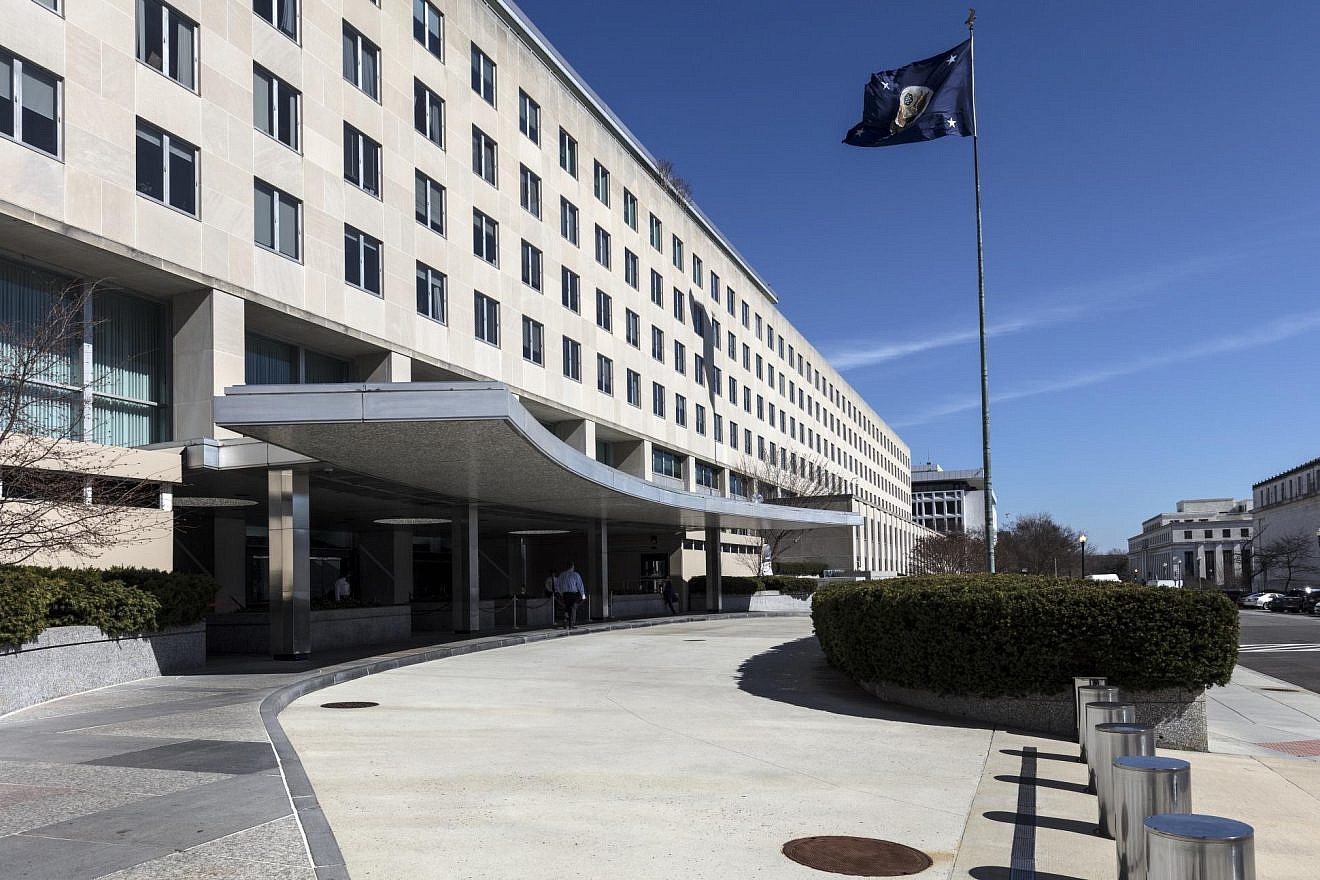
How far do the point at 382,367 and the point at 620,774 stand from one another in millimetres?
21947

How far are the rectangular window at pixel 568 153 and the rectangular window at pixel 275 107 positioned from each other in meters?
16.2

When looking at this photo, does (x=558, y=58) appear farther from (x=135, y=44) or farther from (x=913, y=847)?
(x=913, y=847)

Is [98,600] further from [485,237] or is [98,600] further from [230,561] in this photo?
[485,237]

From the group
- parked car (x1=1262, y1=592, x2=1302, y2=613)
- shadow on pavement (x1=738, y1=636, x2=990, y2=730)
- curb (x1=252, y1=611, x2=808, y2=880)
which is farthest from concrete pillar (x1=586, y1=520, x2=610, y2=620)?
parked car (x1=1262, y1=592, x2=1302, y2=613)

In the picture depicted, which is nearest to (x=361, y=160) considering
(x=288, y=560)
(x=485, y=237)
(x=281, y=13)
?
(x=281, y=13)

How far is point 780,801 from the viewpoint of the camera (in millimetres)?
8125

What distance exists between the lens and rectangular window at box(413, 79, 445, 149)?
3189cm

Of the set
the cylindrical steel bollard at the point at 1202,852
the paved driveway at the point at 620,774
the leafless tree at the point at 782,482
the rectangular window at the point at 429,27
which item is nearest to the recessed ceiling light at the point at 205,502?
the paved driveway at the point at 620,774

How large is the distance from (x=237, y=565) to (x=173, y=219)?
10810 mm

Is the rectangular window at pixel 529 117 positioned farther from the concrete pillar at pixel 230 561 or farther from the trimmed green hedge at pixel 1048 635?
the trimmed green hedge at pixel 1048 635

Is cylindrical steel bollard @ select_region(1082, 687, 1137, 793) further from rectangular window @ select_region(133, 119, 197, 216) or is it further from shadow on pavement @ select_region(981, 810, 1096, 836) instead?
rectangular window @ select_region(133, 119, 197, 216)

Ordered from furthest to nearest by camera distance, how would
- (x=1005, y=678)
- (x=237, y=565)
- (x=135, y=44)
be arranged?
(x=237, y=565)
(x=135, y=44)
(x=1005, y=678)

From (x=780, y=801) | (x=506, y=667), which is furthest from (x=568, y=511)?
(x=780, y=801)

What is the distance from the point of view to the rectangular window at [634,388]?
156 ft
